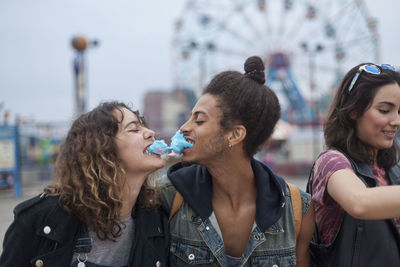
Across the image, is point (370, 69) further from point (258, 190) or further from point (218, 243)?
point (218, 243)

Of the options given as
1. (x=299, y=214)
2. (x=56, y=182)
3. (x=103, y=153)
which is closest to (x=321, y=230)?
(x=299, y=214)

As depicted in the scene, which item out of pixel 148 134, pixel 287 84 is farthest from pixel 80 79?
pixel 287 84

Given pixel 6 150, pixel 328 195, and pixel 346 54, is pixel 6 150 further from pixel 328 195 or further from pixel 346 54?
pixel 346 54

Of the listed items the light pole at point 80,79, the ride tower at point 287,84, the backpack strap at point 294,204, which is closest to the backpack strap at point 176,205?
the backpack strap at point 294,204

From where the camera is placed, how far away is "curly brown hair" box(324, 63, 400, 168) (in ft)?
6.20

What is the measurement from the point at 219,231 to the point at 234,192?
0.25 metres

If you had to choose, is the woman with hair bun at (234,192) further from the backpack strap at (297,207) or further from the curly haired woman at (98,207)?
the curly haired woman at (98,207)

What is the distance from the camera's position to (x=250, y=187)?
216cm

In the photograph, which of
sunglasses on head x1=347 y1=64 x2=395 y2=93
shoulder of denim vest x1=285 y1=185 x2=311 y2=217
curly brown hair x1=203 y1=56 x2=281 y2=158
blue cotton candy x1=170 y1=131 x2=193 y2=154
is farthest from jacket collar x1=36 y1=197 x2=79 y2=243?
sunglasses on head x1=347 y1=64 x2=395 y2=93

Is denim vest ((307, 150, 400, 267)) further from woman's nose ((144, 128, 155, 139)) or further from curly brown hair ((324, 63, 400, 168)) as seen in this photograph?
woman's nose ((144, 128, 155, 139))

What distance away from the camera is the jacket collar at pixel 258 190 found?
6.55 ft

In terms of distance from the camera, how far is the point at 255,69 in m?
2.12

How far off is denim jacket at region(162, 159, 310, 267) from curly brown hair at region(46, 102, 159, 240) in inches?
8.0

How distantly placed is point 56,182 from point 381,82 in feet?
5.71
